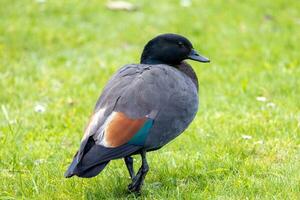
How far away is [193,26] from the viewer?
9.30m

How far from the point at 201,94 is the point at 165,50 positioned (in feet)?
7.22

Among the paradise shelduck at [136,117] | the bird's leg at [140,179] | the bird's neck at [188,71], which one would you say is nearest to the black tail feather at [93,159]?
the paradise shelduck at [136,117]

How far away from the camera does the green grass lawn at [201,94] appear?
15.6 ft

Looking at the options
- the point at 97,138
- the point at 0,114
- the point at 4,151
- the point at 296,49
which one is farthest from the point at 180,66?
the point at 296,49

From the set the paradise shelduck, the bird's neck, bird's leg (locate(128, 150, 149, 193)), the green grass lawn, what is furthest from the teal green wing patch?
the bird's neck

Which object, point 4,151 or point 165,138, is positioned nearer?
point 165,138

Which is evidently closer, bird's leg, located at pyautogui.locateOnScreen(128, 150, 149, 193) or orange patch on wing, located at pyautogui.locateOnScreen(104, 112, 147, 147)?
orange patch on wing, located at pyautogui.locateOnScreen(104, 112, 147, 147)

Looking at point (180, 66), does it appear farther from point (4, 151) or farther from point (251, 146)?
point (4, 151)

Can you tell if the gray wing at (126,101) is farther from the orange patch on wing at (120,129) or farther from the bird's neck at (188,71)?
the bird's neck at (188,71)

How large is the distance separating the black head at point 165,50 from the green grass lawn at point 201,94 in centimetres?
76

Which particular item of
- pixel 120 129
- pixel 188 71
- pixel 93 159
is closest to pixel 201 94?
pixel 188 71

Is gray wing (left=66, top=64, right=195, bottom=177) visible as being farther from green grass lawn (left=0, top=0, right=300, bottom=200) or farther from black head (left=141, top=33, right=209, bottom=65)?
green grass lawn (left=0, top=0, right=300, bottom=200)

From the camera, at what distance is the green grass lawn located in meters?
4.77

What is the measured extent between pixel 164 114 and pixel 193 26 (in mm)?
4996
